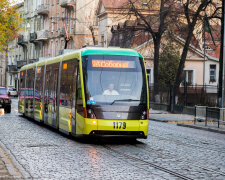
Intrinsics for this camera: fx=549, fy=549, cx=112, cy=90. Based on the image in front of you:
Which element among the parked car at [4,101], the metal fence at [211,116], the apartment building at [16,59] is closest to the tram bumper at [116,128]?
the metal fence at [211,116]

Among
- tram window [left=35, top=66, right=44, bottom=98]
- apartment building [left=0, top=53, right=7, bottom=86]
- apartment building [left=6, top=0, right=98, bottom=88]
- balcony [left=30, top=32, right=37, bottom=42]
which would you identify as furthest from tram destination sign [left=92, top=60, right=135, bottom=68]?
apartment building [left=0, top=53, right=7, bottom=86]

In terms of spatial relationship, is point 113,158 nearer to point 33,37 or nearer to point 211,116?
point 211,116

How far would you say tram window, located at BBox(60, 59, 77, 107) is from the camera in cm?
1644

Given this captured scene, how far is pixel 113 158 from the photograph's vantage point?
12.2 metres

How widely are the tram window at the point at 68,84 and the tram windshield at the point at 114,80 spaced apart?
100 centimetres

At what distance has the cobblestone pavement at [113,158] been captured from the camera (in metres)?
9.96

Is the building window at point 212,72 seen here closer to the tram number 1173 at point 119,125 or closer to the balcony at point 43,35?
the balcony at point 43,35

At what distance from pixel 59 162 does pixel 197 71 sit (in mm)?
50529

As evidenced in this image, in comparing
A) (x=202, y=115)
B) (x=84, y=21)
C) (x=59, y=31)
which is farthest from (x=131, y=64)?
(x=59, y=31)

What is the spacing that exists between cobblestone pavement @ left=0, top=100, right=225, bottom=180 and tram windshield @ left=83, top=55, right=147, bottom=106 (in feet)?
4.28

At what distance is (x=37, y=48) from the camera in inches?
3273

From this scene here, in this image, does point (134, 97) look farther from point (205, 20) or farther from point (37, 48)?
point (37, 48)

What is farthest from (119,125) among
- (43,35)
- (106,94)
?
(43,35)

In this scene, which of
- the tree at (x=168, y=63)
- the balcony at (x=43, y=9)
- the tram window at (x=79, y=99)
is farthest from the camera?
the balcony at (x=43, y=9)
